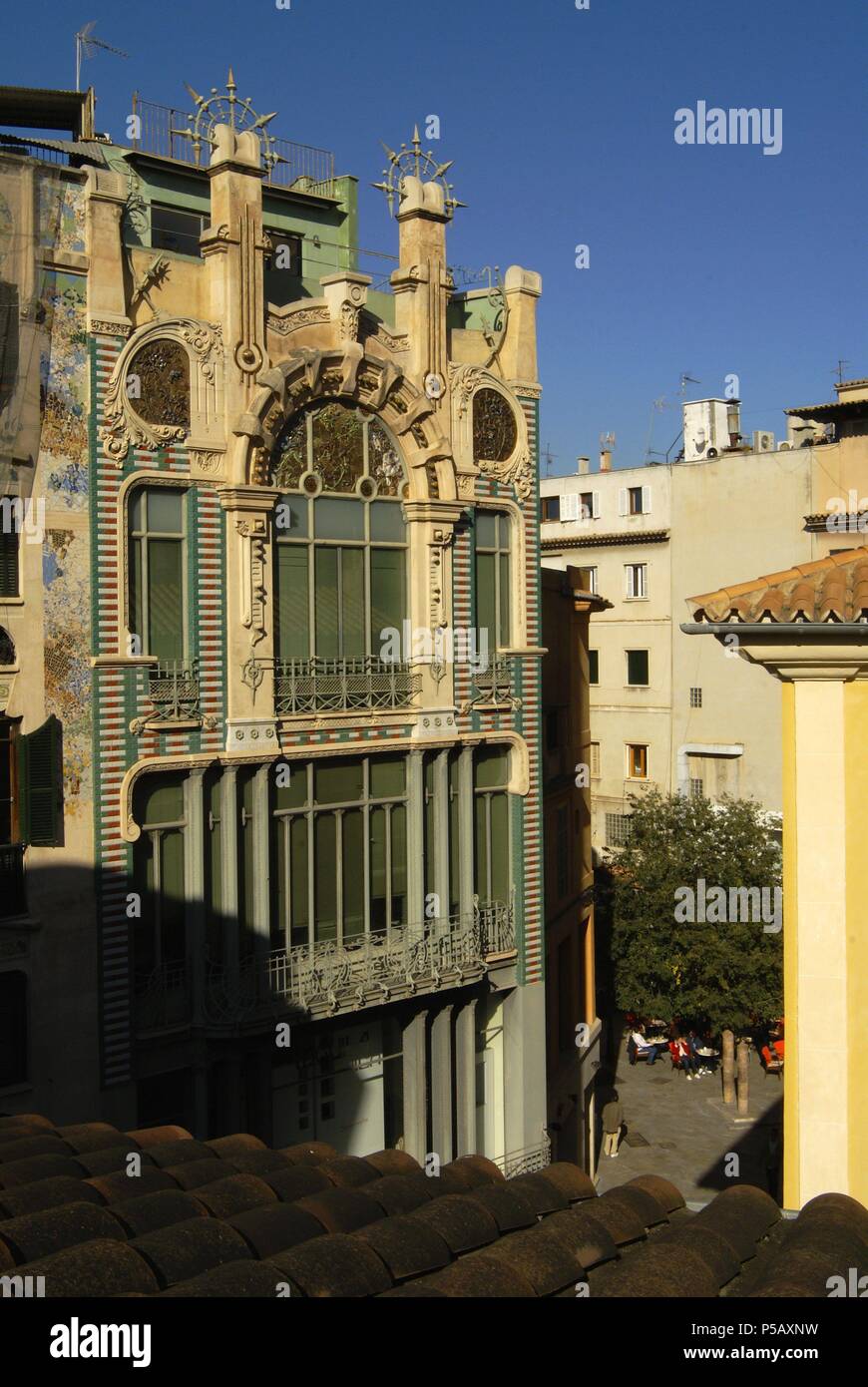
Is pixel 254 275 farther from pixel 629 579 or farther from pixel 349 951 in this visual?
pixel 629 579

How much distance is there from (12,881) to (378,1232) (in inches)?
569

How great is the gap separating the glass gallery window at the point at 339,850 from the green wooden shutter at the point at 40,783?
4605 mm

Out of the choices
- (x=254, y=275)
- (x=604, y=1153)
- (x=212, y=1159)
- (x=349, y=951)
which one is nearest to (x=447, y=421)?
(x=254, y=275)

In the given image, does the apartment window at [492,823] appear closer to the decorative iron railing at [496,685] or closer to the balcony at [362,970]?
the balcony at [362,970]

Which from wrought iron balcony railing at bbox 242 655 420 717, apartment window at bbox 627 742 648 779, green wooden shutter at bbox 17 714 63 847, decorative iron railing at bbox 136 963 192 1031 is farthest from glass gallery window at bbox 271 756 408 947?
apartment window at bbox 627 742 648 779

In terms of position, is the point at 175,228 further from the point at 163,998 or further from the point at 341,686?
the point at 163,998

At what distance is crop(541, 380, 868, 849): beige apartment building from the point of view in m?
58.8

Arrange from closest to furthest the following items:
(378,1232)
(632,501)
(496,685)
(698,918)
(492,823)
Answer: (378,1232), (496,685), (492,823), (698,918), (632,501)

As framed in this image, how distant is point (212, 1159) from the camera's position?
12.7 metres

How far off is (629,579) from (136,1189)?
56528mm

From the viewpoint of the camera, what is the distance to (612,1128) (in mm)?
40500

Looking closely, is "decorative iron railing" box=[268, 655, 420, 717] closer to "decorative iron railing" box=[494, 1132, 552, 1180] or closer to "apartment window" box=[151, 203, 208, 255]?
"apartment window" box=[151, 203, 208, 255]

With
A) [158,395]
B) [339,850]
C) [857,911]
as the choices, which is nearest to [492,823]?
[339,850]

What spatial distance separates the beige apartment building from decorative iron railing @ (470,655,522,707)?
28.7 metres
